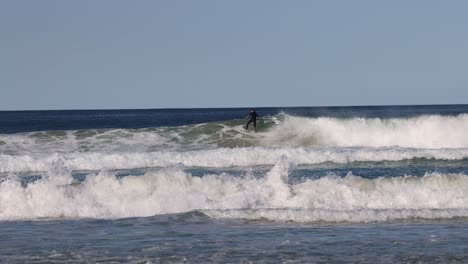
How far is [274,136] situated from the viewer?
36.5 metres

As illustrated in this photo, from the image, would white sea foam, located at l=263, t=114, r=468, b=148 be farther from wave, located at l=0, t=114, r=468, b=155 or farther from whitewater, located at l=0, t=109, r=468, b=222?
whitewater, located at l=0, t=109, r=468, b=222

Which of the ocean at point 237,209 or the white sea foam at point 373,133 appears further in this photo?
the white sea foam at point 373,133

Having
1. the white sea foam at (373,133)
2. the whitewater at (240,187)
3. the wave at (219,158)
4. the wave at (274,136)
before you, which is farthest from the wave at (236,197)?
the white sea foam at (373,133)

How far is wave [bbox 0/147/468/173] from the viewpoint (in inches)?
1093

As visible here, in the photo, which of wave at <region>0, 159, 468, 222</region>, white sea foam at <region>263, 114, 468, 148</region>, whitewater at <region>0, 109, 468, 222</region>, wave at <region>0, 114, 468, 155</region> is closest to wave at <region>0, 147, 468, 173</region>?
whitewater at <region>0, 109, 468, 222</region>

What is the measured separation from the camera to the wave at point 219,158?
91.0 ft

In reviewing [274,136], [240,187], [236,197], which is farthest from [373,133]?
[236,197]

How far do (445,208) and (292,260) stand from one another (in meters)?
5.70

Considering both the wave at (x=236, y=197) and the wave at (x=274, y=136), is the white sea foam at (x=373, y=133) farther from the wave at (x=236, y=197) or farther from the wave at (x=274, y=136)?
the wave at (x=236, y=197)

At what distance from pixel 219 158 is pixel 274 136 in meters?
8.54

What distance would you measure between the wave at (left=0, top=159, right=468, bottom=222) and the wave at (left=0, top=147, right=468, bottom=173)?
9583mm

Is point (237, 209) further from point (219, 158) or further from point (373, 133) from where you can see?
point (373, 133)

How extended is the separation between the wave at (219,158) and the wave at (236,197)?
9.58 meters

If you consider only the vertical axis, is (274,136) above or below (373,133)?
below
